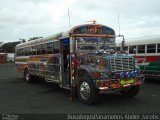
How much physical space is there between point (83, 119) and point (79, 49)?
3596mm

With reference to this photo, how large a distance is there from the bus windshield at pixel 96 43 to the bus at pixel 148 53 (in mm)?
4183

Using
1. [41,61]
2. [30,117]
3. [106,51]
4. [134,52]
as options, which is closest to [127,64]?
[106,51]

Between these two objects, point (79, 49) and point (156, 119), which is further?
point (79, 49)

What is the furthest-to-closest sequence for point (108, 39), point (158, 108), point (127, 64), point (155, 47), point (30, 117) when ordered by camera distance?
1. point (155, 47)
2. point (108, 39)
3. point (127, 64)
4. point (158, 108)
5. point (30, 117)

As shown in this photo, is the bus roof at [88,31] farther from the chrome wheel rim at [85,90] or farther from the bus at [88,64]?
the chrome wheel rim at [85,90]

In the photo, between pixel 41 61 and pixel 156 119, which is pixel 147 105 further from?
pixel 41 61

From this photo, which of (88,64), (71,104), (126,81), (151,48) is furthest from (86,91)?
(151,48)

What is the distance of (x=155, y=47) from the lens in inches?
582

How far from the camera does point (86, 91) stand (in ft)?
31.1

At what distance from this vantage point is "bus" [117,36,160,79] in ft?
48.2

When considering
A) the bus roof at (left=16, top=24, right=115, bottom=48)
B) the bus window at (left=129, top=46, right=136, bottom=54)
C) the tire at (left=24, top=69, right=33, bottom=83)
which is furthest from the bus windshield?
the tire at (left=24, top=69, right=33, bottom=83)

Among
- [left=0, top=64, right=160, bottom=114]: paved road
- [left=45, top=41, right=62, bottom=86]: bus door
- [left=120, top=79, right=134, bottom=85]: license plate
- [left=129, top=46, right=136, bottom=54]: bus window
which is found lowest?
[left=0, top=64, right=160, bottom=114]: paved road

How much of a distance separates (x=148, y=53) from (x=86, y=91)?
22.9 ft

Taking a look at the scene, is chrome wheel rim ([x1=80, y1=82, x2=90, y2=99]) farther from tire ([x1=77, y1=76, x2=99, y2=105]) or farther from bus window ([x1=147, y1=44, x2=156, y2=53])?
bus window ([x1=147, y1=44, x2=156, y2=53])
